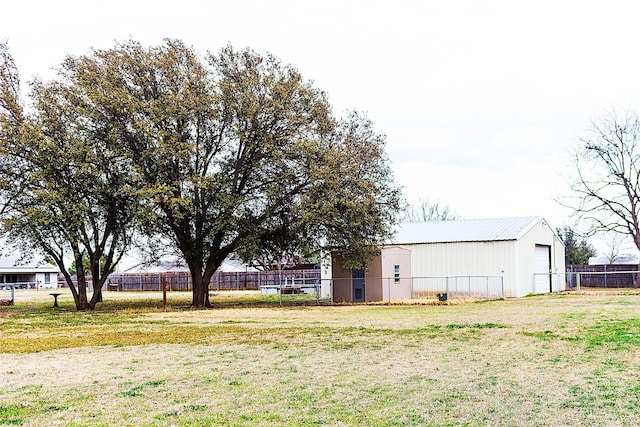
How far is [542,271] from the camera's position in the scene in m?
37.9

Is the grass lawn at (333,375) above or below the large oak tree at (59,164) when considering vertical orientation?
below

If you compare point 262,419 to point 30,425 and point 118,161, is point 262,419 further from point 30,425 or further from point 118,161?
point 118,161

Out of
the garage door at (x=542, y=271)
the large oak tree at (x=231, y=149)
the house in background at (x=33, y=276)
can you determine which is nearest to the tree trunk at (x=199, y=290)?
the large oak tree at (x=231, y=149)

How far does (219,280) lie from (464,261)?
28.5m

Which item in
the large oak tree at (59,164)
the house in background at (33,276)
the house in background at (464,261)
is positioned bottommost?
the house in background at (33,276)

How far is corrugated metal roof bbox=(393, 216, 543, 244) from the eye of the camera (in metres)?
34.9

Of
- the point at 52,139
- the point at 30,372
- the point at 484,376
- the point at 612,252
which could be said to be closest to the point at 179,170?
the point at 52,139

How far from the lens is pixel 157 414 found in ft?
24.2

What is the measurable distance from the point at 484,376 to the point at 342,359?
2667 mm

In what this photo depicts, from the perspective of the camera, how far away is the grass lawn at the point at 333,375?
7.26m

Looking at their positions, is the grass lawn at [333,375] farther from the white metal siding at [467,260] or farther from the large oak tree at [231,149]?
the white metal siding at [467,260]

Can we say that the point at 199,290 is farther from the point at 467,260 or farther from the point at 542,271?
the point at 542,271

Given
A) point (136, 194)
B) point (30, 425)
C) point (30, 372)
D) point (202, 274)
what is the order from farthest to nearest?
point (202, 274), point (136, 194), point (30, 372), point (30, 425)


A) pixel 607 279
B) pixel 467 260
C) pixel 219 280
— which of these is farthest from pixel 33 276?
pixel 607 279
